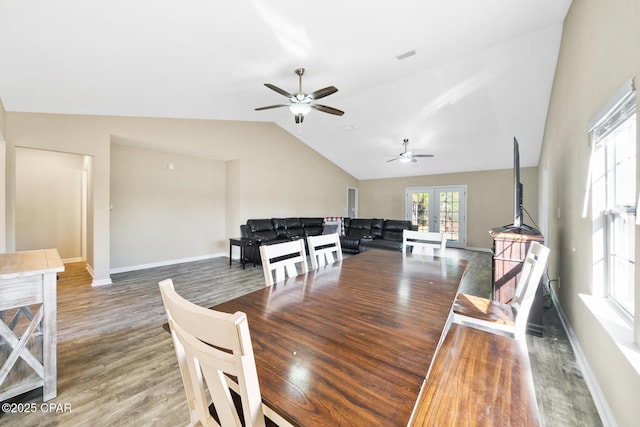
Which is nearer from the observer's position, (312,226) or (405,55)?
(405,55)

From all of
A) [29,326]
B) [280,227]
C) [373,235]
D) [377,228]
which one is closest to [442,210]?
[377,228]

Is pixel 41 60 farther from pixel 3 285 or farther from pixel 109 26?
pixel 3 285

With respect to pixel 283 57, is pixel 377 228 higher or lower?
lower

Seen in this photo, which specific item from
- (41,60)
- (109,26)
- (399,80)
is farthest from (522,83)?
(41,60)

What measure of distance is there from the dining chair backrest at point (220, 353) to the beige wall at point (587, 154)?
1631 millimetres

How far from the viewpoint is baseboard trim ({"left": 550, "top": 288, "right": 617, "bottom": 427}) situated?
4.63 ft

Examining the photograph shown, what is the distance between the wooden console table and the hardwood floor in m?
0.14

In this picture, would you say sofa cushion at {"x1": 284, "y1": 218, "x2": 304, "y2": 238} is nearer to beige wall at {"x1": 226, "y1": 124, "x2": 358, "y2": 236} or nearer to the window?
beige wall at {"x1": 226, "y1": 124, "x2": 358, "y2": 236}

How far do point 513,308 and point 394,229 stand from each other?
4.34m

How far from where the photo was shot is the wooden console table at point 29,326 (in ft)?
4.78

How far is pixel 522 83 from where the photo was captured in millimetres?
4016

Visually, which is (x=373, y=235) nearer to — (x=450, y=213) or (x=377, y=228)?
(x=377, y=228)

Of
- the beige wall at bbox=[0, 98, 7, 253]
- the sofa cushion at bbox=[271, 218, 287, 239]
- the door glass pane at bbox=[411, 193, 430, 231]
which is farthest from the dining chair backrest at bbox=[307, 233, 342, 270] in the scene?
the door glass pane at bbox=[411, 193, 430, 231]

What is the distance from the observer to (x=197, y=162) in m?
5.84
